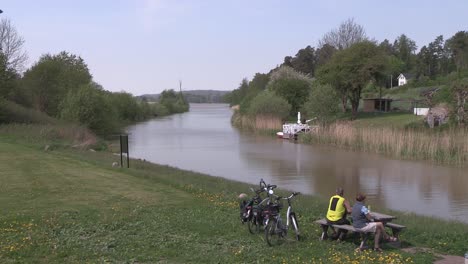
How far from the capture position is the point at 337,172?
2662 centimetres

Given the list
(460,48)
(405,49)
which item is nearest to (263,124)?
(460,48)

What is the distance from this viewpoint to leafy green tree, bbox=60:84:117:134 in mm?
48781

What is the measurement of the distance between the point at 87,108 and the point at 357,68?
92.6 ft

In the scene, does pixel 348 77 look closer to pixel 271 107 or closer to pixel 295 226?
pixel 271 107

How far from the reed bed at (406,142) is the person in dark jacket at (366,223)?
21.2m

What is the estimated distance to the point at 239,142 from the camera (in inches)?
1811

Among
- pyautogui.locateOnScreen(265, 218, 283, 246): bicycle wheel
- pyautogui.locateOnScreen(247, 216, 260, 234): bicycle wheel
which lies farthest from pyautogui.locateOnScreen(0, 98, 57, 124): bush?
pyautogui.locateOnScreen(265, 218, 283, 246): bicycle wheel

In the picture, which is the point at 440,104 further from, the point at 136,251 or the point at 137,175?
the point at 136,251

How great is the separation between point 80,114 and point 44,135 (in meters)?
14.3

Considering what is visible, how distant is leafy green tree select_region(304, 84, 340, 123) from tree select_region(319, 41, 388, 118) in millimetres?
4928

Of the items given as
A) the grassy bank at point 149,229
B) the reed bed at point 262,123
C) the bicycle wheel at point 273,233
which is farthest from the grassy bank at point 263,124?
the bicycle wheel at point 273,233

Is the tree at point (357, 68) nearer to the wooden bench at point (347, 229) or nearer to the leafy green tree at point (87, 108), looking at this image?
the leafy green tree at point (87, 108)

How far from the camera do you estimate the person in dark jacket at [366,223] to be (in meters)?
8.57

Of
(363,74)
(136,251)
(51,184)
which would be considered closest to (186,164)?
(51,184)
